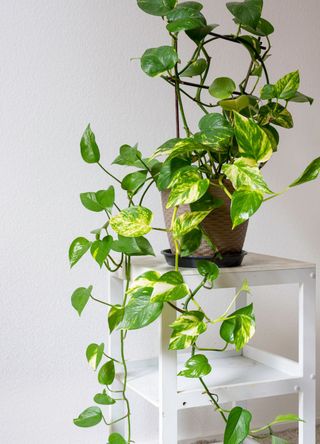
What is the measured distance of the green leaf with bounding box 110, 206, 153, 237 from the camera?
1.10m

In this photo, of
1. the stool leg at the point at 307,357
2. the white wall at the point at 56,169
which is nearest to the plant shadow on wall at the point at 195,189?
the stool leg at the point at 307,357

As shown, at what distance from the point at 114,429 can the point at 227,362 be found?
0.31 m

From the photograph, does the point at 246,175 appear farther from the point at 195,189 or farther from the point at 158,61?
the point at 158,61

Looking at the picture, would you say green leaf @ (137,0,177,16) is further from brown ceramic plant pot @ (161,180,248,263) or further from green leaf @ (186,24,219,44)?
brown ceramic plant pot @ (161,180,248,263)

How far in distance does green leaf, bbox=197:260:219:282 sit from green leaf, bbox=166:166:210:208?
0.15m

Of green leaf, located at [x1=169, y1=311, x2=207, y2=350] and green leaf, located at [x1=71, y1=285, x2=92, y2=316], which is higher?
green leaf, located at [x1=71, y1=285, x2=92, y2=316]

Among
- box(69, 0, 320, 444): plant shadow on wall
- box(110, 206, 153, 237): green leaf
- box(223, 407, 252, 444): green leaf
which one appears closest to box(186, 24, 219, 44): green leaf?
box(69, 0, 320, 444): plant shadow on wall

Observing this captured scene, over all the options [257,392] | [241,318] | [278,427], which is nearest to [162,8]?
[241,318]

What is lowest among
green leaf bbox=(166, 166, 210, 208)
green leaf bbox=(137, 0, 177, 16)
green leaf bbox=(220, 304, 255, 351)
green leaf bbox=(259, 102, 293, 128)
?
green leaf bbox=(220, 304, 255, 351)

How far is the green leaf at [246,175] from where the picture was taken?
0.96 metres

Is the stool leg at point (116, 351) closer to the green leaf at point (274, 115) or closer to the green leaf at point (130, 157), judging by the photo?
the green leaf at point (130, 157)

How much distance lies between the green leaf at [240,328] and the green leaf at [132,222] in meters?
0.22

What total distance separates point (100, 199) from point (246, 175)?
322mm

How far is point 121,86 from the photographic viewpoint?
1780 mm
